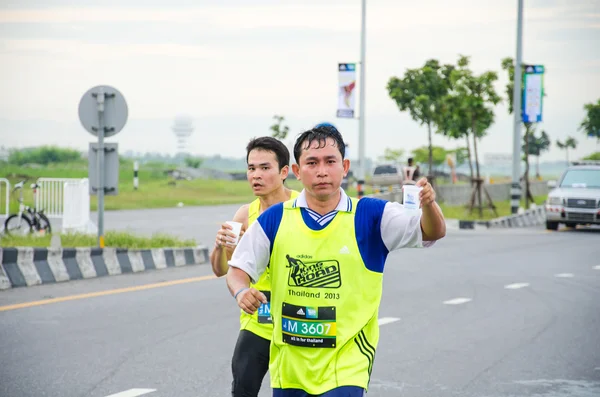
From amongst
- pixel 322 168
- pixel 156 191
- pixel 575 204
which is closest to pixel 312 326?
pixel 322 168

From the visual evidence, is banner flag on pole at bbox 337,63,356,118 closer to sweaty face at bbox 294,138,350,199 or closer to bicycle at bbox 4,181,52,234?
bicycle at bbox 4,181,52,234

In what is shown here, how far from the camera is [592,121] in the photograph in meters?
78.9

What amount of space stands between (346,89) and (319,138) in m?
31.3

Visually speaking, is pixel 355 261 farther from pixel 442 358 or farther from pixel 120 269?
pixel 120 269

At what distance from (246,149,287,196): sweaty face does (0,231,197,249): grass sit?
10.2 m

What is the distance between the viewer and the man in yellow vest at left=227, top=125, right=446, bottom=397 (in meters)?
4.28

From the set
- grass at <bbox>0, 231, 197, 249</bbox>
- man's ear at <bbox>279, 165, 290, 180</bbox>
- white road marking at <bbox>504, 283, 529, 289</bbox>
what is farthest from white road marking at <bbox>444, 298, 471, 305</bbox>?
man's ear at <bbox>279, 165, 290, 180</bbox>

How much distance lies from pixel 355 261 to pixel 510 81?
37.9m

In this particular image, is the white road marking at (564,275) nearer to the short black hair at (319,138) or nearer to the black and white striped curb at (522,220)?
the short black hair at (319,138)

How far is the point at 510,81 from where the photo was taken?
135ft

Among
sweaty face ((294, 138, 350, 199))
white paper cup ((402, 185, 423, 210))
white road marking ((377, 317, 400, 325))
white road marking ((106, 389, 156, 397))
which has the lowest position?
white road marking ((377, 317, 400, 325))

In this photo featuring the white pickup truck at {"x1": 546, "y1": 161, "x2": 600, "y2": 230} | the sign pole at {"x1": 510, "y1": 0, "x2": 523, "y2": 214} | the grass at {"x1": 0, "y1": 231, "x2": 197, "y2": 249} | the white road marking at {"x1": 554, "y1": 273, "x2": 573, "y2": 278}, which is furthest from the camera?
the sign pole at {"x1": 510, "y1": 0, "x2": 523, "y2": 214}

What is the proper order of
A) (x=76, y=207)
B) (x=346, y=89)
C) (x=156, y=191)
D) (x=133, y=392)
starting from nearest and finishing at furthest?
(x=133, y=392), (x=76, y=207), (x=346, y=89), (x=156, y=191)

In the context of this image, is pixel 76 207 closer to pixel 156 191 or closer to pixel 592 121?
pixel 156 191
